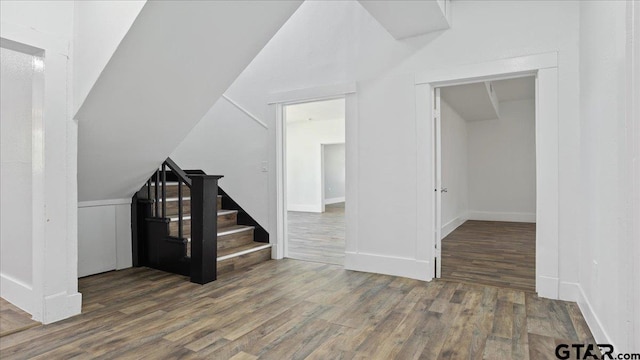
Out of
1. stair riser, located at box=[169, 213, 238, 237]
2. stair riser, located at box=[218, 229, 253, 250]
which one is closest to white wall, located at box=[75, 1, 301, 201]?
stair riser, located at box=[169, 213, 238, 237]

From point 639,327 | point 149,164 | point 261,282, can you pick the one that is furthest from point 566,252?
point 149,164

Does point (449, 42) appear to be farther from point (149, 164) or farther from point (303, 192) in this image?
point (303, 192)

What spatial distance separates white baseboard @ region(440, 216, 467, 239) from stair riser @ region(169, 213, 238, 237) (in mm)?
3453

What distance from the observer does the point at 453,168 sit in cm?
705

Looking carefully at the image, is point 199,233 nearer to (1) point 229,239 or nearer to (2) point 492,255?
(1) point 229,239

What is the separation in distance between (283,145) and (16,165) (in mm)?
2502

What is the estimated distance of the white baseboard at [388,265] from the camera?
135 inches

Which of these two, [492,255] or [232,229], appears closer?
[232,229]

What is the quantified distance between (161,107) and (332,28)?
215 centimetres

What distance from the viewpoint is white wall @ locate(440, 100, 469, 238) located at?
20.8 ft

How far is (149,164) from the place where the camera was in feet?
11.5

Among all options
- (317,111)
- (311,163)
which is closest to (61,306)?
(317,111)

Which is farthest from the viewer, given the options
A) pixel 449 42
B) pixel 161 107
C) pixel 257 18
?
pixel 449 42

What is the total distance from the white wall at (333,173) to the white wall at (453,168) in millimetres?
4946
